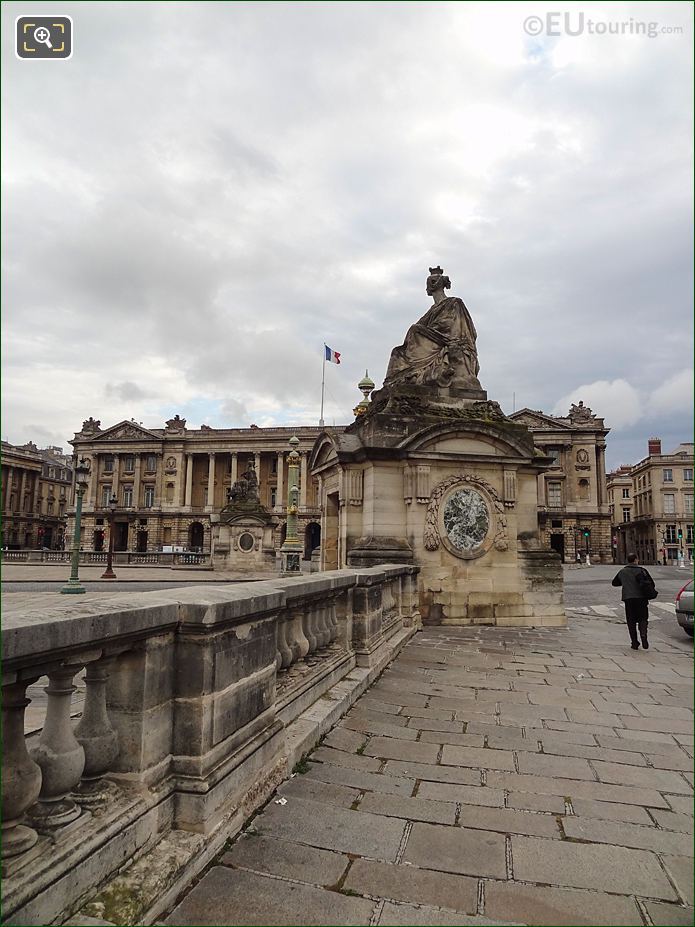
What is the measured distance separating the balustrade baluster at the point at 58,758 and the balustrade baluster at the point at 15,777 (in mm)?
144

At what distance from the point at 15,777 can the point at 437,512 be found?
9347 millimetres

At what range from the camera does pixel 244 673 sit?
125 inches

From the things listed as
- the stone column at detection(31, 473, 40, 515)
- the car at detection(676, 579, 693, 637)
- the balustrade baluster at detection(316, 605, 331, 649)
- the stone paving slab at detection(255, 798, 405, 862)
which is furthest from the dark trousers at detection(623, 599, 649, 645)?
the stone column at detection(31, 473, 40, 515)

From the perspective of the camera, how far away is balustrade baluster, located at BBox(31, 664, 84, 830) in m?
2.09

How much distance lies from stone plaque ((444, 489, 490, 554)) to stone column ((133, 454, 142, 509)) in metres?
81.4

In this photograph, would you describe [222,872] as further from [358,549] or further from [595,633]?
[595,633]

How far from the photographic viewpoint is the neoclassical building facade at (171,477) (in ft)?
275

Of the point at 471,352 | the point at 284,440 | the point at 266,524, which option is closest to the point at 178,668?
the point at 471,352

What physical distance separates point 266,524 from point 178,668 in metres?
32.6

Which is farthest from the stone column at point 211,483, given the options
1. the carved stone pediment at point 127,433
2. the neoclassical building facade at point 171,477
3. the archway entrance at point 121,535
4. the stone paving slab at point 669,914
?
the stone paving slab at point 669,914

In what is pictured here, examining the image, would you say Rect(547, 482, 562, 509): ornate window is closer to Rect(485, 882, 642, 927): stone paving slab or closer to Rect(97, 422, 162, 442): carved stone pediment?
Rect(97, 422, 162, 442): carved stone pediment

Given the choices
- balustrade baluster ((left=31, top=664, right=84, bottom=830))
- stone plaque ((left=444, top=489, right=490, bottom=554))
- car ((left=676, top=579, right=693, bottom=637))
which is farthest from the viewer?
stone plaque ((left=444, top=489, right=490, bottom=554))

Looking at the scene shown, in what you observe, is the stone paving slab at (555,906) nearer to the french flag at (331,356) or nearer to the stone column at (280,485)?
the french flag at (331,356)

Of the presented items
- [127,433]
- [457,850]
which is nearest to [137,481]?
[127,433]
